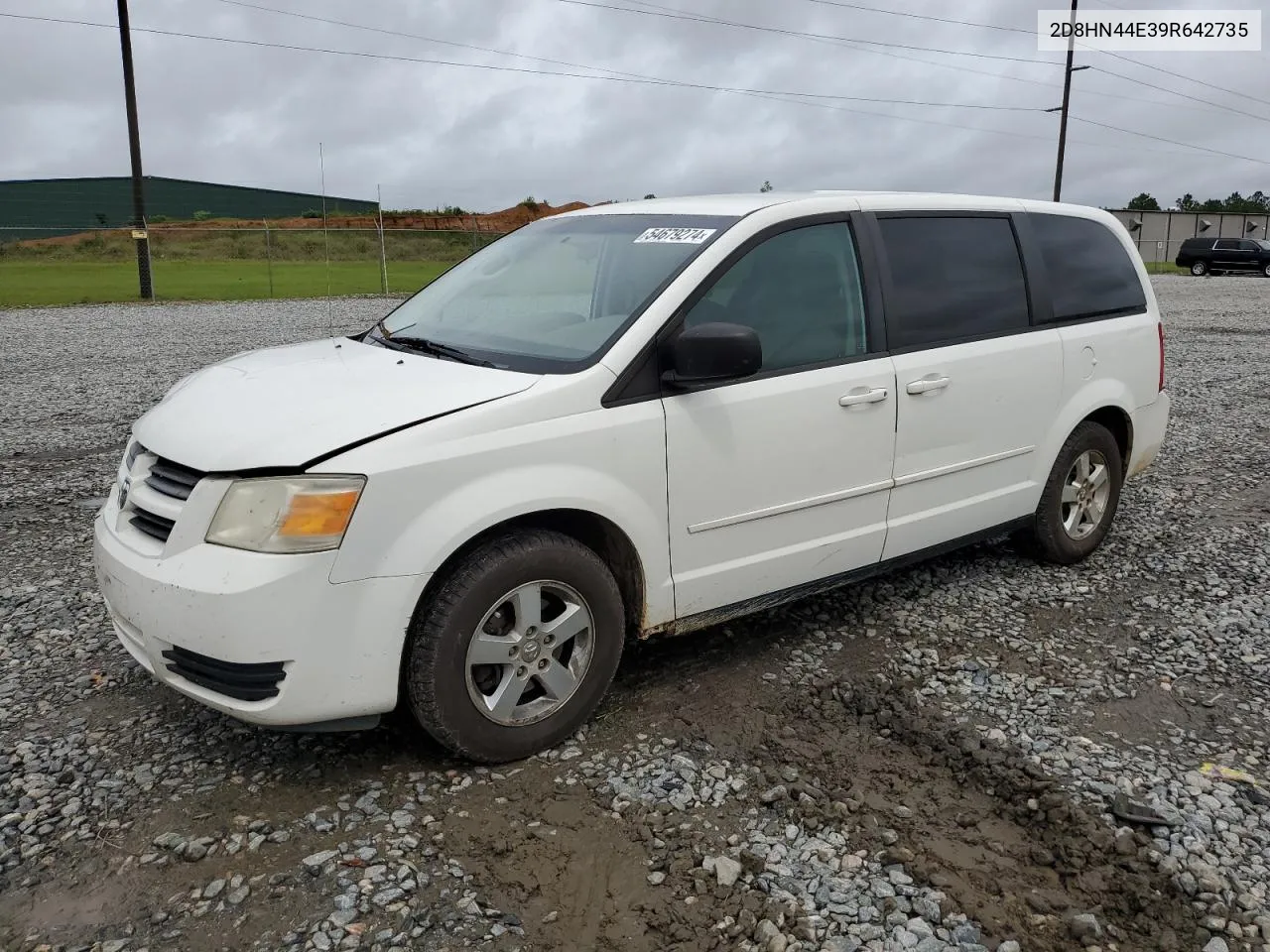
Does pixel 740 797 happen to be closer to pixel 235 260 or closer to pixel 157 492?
pixel 157 492

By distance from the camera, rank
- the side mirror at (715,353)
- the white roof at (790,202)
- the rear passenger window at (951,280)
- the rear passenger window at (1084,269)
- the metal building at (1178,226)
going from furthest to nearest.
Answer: the metal building at (1178,226) < the rear passenger window at (1084,269) < the rear passenger window at (951,280) < the white roof at (790,202) < the side mirror at (715,353)

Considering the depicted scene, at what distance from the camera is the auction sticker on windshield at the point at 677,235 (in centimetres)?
372

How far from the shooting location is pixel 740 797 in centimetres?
309

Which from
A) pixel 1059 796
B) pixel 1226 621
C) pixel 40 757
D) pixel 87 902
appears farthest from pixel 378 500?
pixel 1226 621

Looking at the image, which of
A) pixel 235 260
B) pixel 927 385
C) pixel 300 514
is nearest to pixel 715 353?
pixel 927 385

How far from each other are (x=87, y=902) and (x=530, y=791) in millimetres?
1225

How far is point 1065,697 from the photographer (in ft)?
12.4

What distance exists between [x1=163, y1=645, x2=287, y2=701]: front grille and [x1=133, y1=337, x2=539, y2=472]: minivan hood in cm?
55

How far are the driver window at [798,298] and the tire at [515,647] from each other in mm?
1005

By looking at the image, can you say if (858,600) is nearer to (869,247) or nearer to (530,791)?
(869,247)

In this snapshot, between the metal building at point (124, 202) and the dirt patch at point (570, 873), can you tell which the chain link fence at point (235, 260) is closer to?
the metal building at point (124, 202)

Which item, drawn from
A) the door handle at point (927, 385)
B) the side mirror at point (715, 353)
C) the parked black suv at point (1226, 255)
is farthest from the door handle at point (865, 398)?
the parked black suv at point (1226, 255)

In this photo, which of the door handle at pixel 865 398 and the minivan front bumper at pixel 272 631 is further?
the door handle at pixel 865 398

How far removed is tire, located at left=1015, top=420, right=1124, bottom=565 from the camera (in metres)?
4.95
